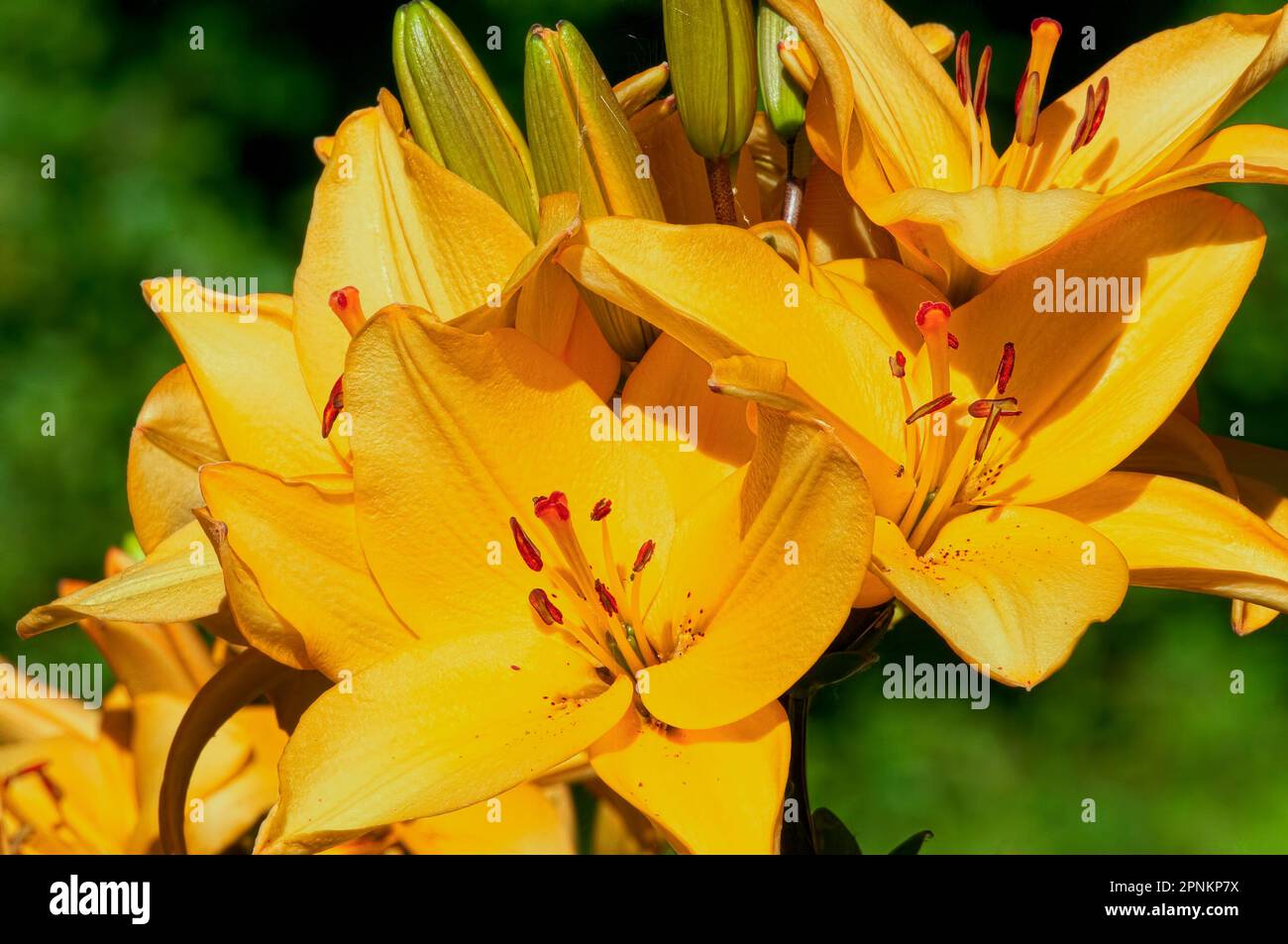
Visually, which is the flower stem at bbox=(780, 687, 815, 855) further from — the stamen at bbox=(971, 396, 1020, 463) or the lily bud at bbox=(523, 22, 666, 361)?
the lily bud at bbox=(523, 22, 666, 361)

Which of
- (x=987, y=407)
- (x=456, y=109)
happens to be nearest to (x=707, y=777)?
(x=987, y=407)

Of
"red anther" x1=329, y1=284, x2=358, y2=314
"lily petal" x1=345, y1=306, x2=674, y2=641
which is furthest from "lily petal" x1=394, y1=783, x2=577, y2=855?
"red anther" x1=329, y1=284, x2=358, y2=314

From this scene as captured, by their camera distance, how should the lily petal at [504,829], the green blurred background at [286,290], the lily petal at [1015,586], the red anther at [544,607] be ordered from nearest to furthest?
the lily petal at [1015,586]
the red anther at [544,607]
the lily petal at [504,829]
the green blurred background at [286,290]

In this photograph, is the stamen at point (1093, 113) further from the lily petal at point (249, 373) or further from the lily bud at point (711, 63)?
the lily petal at point (249, 373)

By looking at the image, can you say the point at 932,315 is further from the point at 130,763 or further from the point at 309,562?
the point at 130,763

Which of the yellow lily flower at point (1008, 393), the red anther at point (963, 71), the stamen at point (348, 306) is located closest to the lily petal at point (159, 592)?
the stamen at point (348, 306)

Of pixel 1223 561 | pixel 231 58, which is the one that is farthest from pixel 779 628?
pixel 231 58

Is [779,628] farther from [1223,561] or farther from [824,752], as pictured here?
[824,752]
